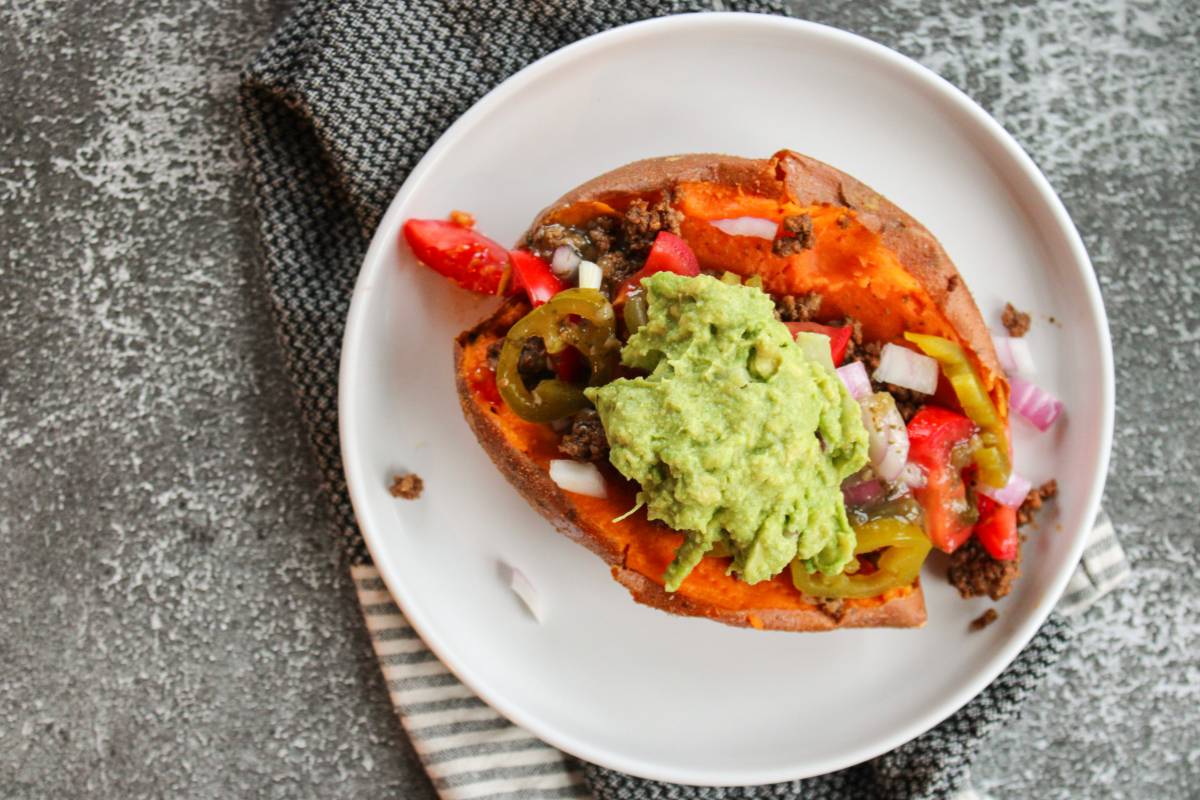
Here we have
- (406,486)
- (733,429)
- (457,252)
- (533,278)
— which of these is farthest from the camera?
(406,486)

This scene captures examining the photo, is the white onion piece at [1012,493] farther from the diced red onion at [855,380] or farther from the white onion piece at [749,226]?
the white onion piece at [749,226]

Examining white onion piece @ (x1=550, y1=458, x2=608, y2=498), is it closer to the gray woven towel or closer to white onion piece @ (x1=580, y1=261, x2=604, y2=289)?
white onion piece @ (x1=580, y1=261, x2=604, y2=289)

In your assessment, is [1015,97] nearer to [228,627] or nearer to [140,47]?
[140,47]

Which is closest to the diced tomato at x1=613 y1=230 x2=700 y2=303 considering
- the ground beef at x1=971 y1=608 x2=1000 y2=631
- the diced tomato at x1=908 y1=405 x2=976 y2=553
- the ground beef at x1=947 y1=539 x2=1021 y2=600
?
the diced tomato at x1=908 y1=405 x2=976 y2=553

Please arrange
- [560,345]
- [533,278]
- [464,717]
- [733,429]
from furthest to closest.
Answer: [464,717] → [533,278] → [560,345] → [733,429]

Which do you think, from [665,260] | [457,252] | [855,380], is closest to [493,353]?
[457,252]

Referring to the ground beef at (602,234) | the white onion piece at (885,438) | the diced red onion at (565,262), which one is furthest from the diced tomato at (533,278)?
the white onion piece at (885,438)

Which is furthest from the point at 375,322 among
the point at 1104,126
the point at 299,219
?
the point at 1104,126

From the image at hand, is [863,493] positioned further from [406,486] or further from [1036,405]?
[406,486]
